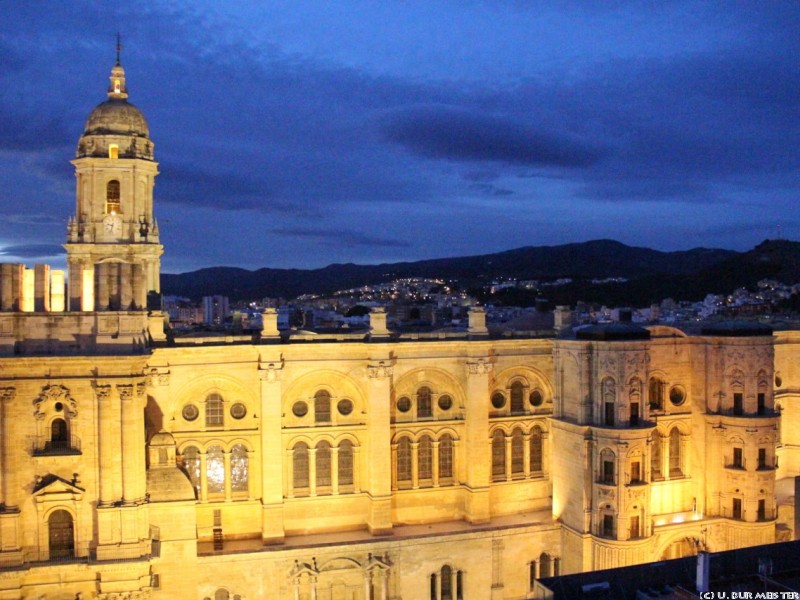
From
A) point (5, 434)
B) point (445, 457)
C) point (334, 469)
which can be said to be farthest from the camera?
point (445, 457)

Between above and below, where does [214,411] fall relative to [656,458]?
above

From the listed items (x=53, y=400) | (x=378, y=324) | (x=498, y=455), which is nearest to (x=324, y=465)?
(x=378, y=324)

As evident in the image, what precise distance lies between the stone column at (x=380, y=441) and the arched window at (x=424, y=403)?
2369mm

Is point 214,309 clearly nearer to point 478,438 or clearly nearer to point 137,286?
point 478,438

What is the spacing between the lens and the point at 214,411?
34.8m

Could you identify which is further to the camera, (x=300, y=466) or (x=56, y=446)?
(x=300, y=466)

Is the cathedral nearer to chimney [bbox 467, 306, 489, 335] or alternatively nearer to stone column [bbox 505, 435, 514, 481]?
stone column [bbox 505, 435, 514, 481]

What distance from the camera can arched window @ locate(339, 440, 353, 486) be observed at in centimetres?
3659

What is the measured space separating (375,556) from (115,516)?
39.3 ft

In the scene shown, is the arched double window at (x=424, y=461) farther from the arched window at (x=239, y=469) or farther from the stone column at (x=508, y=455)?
the arched window at (x=239, y=469)

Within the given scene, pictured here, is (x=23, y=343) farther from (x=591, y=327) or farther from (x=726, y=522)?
(x=726, y=522)

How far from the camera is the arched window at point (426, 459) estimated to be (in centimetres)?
3794

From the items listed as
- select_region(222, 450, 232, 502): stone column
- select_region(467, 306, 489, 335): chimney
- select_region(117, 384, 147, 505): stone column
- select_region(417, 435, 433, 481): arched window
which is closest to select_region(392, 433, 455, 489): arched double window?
select_region(417, 435, 433, 481): arched window

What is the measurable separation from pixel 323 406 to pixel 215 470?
5931 millimetres
